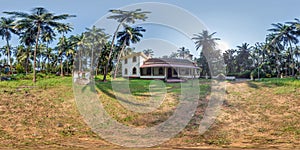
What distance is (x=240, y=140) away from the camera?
9211 mm

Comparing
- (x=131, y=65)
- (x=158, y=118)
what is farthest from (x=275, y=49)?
(x=158, y=118)

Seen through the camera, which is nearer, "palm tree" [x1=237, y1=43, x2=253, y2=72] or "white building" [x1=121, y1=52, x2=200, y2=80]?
"white building" [x1=121, y1=52, x2=200, y2=80]

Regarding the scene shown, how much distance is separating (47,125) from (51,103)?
9.77ft

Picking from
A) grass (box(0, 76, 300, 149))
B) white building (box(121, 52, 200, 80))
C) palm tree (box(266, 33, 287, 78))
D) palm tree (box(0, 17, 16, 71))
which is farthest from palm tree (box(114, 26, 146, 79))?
palm tree (box(266, 33, 287, 78))

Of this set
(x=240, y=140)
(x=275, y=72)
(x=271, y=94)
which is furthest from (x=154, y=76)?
(x=275, y=72)

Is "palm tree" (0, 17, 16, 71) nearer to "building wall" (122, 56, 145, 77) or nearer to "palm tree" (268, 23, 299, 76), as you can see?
"building wall" (122, 56, 145, 77)

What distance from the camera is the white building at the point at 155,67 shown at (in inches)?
1012

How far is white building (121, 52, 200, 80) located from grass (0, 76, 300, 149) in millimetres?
8208

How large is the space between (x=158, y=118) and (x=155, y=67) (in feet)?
48.6

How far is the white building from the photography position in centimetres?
2570

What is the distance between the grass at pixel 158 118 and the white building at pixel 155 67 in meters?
8.21

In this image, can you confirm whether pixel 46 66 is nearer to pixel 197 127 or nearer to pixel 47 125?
pixel 47 125

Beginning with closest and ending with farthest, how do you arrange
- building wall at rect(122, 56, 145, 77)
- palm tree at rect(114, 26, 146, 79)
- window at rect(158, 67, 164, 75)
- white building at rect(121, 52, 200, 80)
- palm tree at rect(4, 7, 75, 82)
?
1. palm tree at rect(4, 7, 75, 82)
2. palm tree at rect(114, 26, 146, 79)
3. white building at rect(121, 52, 200, 80)
4. window at rect(158, 67, 164, 75)
5. building wall at rect(122, 56, 145, 77)

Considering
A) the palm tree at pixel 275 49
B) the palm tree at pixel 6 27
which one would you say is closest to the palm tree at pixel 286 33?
the palm tree at pixel 275 49
